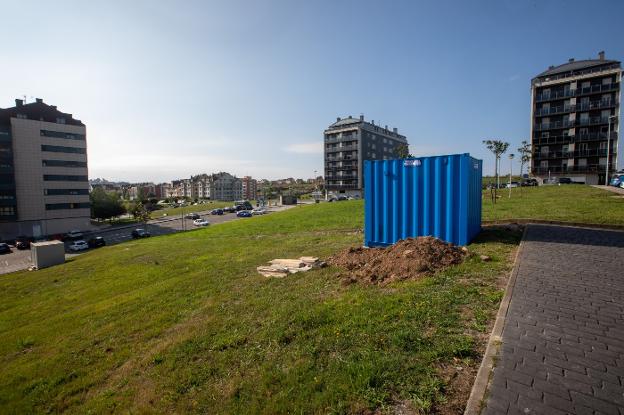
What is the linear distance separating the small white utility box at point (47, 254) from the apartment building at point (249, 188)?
13293 centimetres

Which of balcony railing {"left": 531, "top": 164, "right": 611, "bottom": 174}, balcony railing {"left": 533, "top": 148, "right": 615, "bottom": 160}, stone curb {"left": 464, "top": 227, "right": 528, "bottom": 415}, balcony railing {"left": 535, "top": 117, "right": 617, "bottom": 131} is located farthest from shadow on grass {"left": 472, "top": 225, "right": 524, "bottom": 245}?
balcony railing {"left": 535, "top": 117, "right": 617, "bottom": 131}

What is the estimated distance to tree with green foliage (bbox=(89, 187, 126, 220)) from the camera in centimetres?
6350

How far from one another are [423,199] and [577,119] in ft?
209

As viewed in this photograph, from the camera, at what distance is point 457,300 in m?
5.95

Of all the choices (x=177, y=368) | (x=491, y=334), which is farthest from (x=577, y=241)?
(x=177, y=368)

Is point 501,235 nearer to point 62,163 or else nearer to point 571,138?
point 571,138

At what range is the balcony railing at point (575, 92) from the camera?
51.0 m

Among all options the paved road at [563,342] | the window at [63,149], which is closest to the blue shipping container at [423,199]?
the paved road at [563,342]

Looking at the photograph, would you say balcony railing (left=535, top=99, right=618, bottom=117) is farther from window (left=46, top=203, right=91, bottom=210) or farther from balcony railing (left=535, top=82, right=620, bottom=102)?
window (left=46, top=203, right=91, bottom=210)

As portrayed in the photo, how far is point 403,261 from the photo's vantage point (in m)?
8.48

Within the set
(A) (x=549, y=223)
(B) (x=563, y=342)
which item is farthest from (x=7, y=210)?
(A) (x=549, y=223)

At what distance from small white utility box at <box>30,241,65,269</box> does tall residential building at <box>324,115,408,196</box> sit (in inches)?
2786

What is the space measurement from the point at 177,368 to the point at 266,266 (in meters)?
5.93

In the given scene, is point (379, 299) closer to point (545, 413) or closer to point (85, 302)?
point (545, 413)
